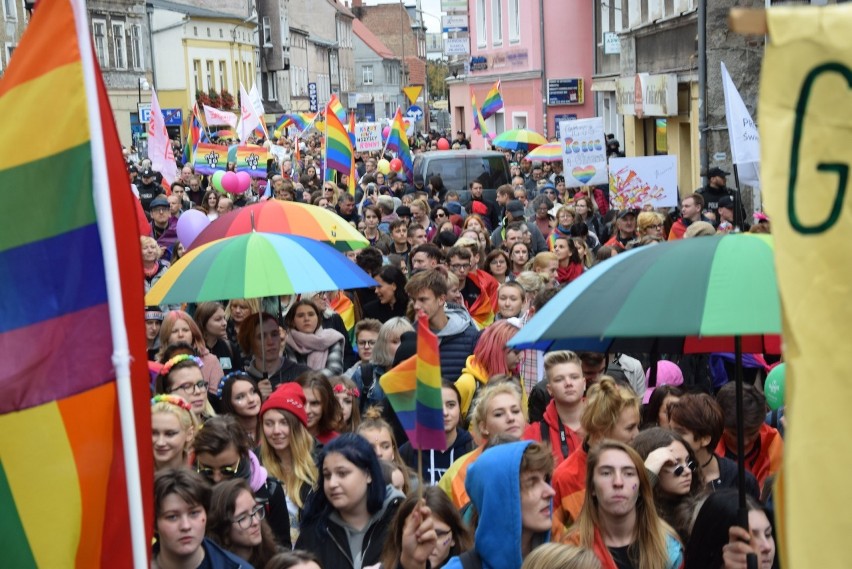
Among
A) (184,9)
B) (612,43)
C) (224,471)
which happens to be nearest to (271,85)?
(184,9)

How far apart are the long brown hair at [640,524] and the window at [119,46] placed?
6071 centimetres

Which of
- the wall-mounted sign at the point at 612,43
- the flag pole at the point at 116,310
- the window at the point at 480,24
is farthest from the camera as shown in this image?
the window at the point at 480,24

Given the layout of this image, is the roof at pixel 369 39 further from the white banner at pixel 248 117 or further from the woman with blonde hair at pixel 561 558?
the woman with blonde hair at pixel 561 558

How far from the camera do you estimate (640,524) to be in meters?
5.39

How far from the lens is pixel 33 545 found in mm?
3621

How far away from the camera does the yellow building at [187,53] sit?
69125 millimetres

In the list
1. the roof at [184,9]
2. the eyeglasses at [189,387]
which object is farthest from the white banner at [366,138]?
the roof at [184,9]

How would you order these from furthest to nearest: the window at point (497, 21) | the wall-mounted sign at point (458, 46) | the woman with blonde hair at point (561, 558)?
the wall-mounted sign at point (458, 46) → the window at point (497, 21) → the woman with blonde hair at point (561, 558)

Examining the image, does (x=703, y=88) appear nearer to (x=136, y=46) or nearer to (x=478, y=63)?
(x=478, y=63)

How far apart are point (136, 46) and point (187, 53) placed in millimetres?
4191

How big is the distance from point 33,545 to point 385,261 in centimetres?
980

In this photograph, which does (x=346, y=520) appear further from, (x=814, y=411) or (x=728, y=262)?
(x=814, y=411)

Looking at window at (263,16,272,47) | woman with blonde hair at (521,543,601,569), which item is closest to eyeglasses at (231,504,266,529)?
woman with blonde hair at (521,543,601,569)

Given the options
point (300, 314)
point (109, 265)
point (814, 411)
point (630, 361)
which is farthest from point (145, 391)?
point (300, 314)
